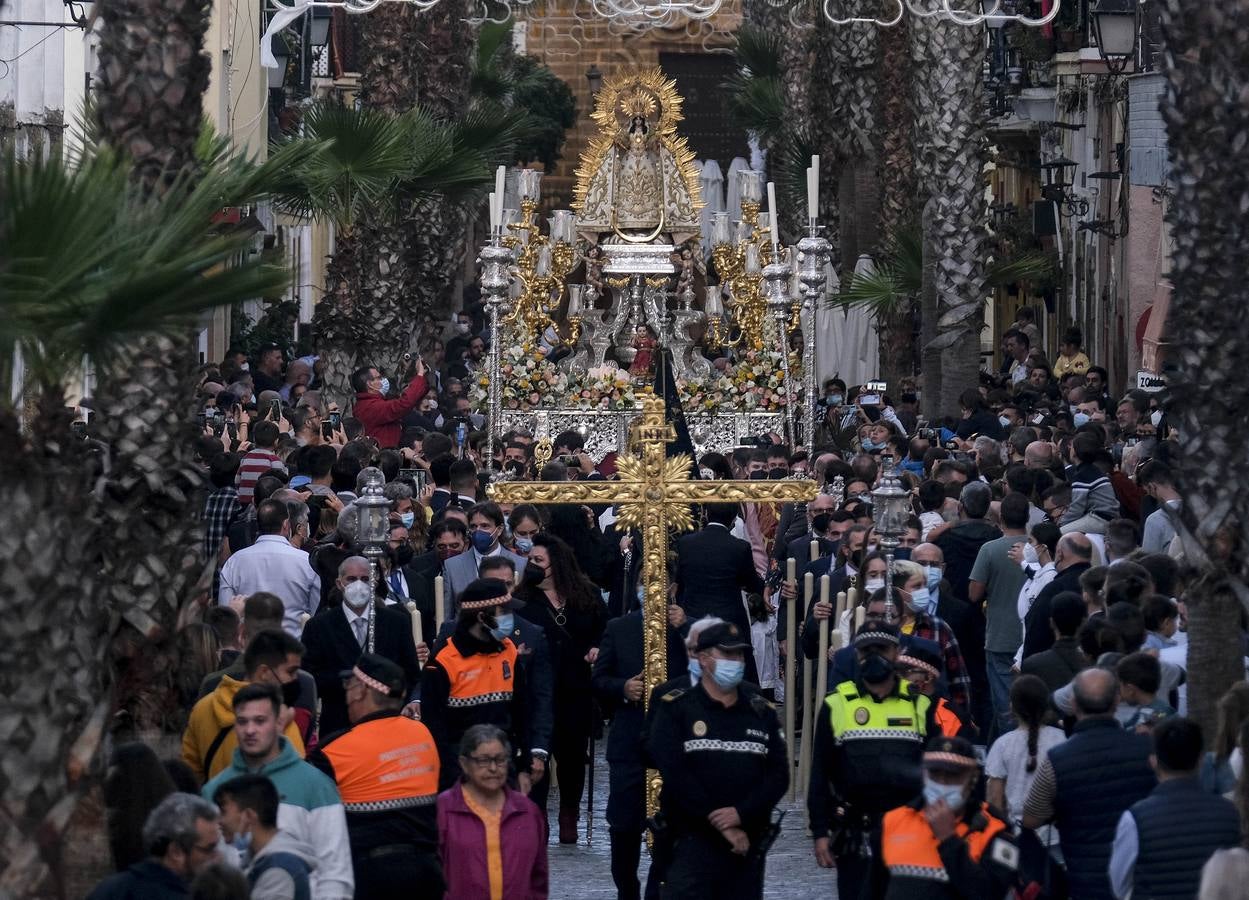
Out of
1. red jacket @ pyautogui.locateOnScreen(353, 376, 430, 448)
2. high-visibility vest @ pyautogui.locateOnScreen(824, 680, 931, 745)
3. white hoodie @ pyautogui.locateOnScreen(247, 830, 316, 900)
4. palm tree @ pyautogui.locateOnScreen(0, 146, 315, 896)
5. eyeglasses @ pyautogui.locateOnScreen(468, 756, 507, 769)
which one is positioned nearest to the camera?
palm tree @ pyautogui.locateOnScreen(0, 146, 315, 896)

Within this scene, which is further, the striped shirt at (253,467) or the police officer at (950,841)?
the striped shirt at (253,467)

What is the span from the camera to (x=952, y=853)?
8.29m

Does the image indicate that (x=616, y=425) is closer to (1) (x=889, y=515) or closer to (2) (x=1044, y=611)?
(2) (x=1044, y=611)

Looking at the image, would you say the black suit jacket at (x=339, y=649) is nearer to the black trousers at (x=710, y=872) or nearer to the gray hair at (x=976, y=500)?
the black trousers at (x=710, y=872)

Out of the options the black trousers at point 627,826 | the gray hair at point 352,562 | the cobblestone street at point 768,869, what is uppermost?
the gray hair at point 352,562

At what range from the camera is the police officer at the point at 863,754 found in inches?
381

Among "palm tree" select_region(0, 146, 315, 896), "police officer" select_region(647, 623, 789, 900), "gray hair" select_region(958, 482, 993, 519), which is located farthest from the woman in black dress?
"palm tree" select_region(0, 146, 315, 896)

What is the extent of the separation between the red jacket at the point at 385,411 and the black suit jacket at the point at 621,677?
9.31m

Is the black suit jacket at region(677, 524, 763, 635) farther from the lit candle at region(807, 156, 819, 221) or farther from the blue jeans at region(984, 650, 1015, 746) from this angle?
the lit candle at region(807, 156, 819, 221)

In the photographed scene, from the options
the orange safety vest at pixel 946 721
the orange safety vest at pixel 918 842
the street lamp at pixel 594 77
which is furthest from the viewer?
the street lamp at pixel 594 77

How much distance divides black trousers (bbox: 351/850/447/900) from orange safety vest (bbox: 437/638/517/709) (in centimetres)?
199

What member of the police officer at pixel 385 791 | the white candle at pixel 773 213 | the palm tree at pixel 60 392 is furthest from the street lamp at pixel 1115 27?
the palm tree at pixel 60 392

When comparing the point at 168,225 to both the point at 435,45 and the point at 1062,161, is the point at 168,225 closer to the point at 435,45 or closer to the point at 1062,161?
the point at 435,45

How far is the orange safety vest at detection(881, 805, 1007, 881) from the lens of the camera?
8328 mm
